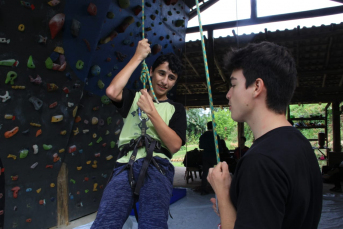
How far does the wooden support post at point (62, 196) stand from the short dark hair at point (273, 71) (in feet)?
8.16

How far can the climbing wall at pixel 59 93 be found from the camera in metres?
2.00

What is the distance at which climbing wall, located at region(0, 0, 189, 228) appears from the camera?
2.00 meters

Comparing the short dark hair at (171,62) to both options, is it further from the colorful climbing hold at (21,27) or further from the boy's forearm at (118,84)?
the colorful climbing hold at (21,27)

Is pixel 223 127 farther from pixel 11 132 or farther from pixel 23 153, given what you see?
pixel 11 132

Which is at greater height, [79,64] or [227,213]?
[79,64]

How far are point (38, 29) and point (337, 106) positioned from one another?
297 inches

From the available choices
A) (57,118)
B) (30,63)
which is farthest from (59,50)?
(57,118)

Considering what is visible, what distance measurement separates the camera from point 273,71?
775 mm

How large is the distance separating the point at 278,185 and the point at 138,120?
0.93 metres

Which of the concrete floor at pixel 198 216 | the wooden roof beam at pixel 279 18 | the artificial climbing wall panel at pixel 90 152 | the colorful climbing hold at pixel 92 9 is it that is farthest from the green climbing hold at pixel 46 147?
the wooden roof beam at pixel 279 18

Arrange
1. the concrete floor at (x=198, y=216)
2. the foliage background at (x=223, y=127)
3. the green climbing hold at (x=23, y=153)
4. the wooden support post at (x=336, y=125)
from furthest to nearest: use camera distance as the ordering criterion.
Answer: the foliage background at (x=223, y=127)
the wooden support post at (x=336, y=125)
the concrete floor at (x=198, y=216)
the green climbing hold at (x=23, y=153)

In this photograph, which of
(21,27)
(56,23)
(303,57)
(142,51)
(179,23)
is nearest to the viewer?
(142,51)

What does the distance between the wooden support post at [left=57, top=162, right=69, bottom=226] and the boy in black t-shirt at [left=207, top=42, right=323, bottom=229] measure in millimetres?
2362

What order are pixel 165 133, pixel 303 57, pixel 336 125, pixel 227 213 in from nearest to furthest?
1. pixel 227 213
2. pixel 165 133
3. pixel 303 57
4. pixel 336 125
